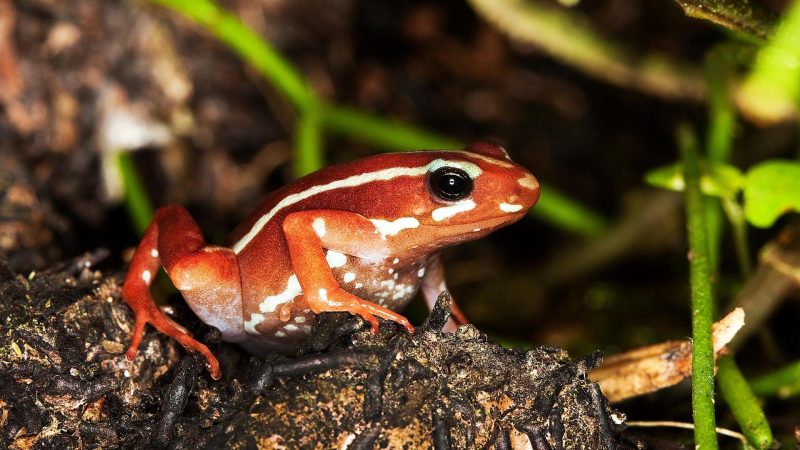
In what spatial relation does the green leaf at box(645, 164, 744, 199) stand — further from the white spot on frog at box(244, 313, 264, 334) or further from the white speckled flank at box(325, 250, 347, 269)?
the white spot on frog at box(244, 313, 264, 334)

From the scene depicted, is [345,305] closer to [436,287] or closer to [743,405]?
[436,287]

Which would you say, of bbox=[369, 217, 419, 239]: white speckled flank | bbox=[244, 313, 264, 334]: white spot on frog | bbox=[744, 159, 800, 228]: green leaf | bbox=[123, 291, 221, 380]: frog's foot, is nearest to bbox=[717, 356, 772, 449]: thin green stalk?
bbox=[744, 159, 800, 228]: green leaf

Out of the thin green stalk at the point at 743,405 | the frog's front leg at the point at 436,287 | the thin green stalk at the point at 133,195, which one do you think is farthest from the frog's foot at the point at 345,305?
the thin green stalk at the point at 133,195

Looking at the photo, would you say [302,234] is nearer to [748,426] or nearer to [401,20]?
[748,426]

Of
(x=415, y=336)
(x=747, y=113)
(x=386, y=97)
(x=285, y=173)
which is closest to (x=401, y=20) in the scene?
(x=386, y=97)

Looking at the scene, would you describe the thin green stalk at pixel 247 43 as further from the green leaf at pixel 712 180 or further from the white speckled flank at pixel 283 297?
the green leaf at pixel 712 180
